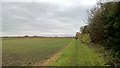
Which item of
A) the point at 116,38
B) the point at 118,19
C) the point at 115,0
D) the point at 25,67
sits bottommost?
the point at 25,67

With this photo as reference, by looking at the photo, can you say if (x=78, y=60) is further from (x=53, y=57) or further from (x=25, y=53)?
(x=25, y=53)

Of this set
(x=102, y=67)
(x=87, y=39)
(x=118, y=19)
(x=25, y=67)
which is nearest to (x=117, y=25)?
(x=118, y=19)

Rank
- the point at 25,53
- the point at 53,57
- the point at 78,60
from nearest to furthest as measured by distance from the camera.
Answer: the point at 78,60 < the point at 53,57 < the point at 25,53

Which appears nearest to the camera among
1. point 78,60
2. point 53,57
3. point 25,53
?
point 78,60

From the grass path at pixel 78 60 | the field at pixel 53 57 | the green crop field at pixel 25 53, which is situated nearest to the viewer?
the grass path at pixel 78 60

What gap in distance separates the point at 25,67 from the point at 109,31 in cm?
1465

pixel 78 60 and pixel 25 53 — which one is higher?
pixel 78 60

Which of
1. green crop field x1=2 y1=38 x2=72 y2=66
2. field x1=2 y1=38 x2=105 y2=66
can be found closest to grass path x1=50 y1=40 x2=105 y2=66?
field x1=2 y1=38 x2=105 y2=66

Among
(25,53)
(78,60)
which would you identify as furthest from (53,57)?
(25,53)

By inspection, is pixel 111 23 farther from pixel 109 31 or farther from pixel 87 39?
pixel 87 39

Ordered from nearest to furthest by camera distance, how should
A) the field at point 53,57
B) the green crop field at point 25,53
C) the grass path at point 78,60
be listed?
the grass path at point 78,60
the field at point 53,57
the green crop field at point 25,53

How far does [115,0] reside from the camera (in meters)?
24.1

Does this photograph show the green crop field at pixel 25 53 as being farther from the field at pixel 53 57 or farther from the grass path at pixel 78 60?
the grass path at pixel 78 60

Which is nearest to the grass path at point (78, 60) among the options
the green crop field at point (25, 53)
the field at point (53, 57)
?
the field at point (53, 57)
